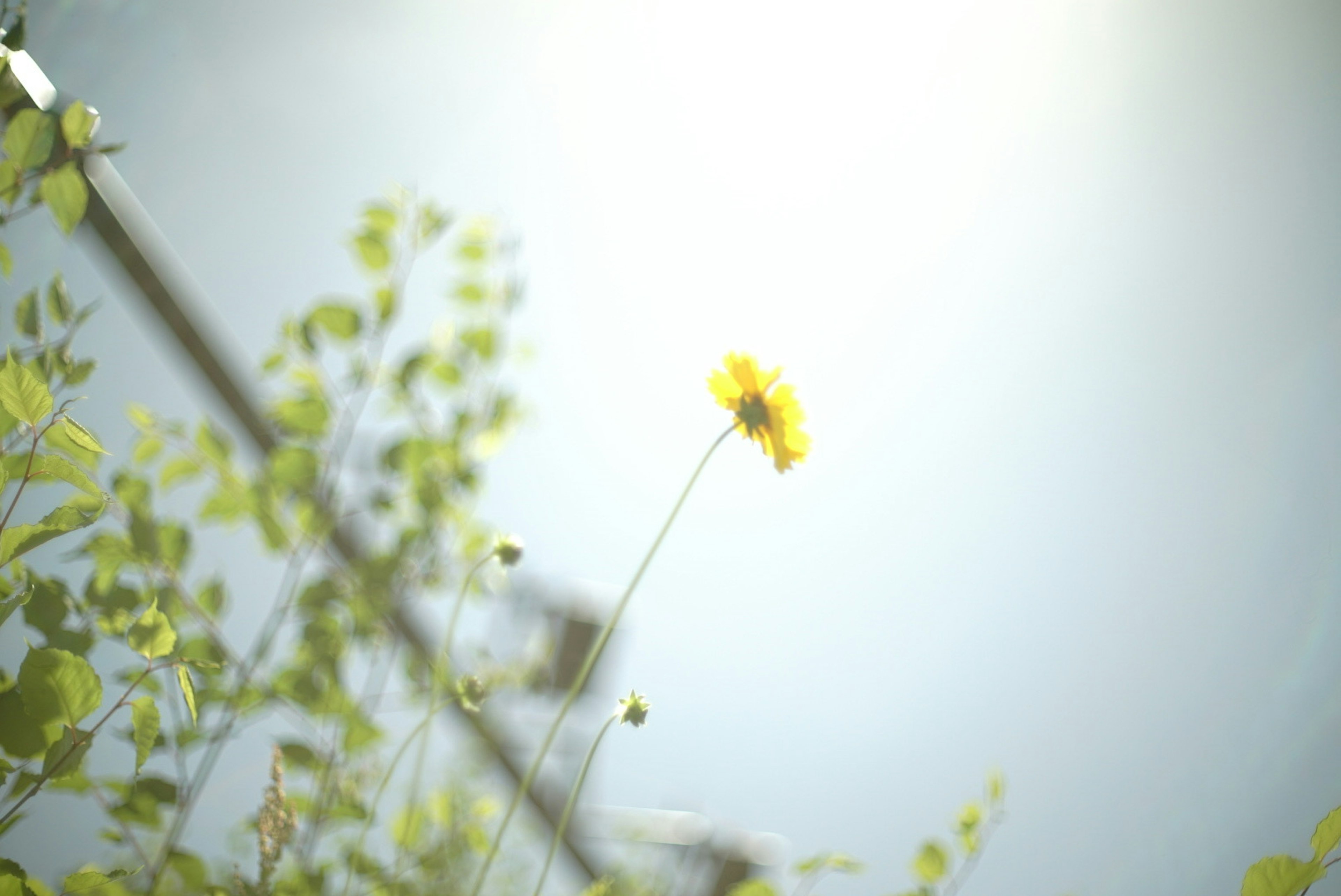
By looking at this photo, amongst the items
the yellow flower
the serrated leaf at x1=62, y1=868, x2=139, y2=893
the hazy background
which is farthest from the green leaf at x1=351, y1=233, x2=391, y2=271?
the serrated leaf at x1=62, y1=868, x2=139, y2=893

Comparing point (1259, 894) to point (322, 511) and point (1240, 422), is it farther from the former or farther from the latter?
point (1240, 422)

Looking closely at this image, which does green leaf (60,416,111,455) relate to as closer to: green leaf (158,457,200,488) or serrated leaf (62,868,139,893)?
serrated leaf (62,868,139,893)

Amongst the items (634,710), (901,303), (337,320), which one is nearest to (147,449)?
(337,320)

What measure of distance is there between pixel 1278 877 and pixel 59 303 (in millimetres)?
390

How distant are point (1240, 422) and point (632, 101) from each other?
1.25 metres

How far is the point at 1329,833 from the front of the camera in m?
0.17

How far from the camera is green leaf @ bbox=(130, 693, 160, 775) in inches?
6.9

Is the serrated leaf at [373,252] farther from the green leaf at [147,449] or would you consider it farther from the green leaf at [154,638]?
the green leaf at [154,638]

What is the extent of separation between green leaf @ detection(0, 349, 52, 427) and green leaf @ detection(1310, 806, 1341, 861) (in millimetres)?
323

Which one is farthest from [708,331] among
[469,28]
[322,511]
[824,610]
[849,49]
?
[824,610]

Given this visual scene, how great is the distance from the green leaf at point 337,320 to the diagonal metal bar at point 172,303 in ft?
0.24

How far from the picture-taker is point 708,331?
3.79 feet

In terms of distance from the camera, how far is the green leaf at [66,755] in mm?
160

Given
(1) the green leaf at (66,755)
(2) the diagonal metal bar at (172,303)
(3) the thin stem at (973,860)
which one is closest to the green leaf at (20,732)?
(1) the green leaf at (66,755)
